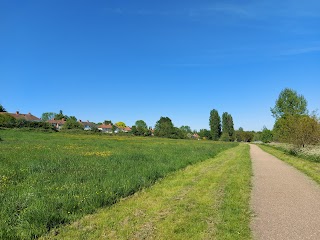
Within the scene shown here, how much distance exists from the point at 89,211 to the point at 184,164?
468 inches

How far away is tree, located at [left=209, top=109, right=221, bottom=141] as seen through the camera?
135 m

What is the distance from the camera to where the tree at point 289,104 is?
180ft

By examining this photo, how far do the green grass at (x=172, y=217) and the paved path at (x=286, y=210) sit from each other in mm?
332

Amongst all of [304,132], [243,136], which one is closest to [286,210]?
[304,132]

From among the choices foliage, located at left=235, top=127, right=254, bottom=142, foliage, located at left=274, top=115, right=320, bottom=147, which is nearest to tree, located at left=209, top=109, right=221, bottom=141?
foliage, located at left=235, top=127, right=254, bottom=142

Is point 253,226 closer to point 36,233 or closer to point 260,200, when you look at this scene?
point 260,200

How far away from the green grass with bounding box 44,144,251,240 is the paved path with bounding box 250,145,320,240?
332 mm

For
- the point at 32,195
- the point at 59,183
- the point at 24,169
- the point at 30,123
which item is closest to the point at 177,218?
the point at 32,195

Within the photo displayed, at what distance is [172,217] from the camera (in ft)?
23.2

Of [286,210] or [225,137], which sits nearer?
[286,210]

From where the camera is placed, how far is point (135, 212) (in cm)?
758

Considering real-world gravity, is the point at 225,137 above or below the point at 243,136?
below

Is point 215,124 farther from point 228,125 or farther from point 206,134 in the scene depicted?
point 206,134

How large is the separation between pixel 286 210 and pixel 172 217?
3.22 metres
